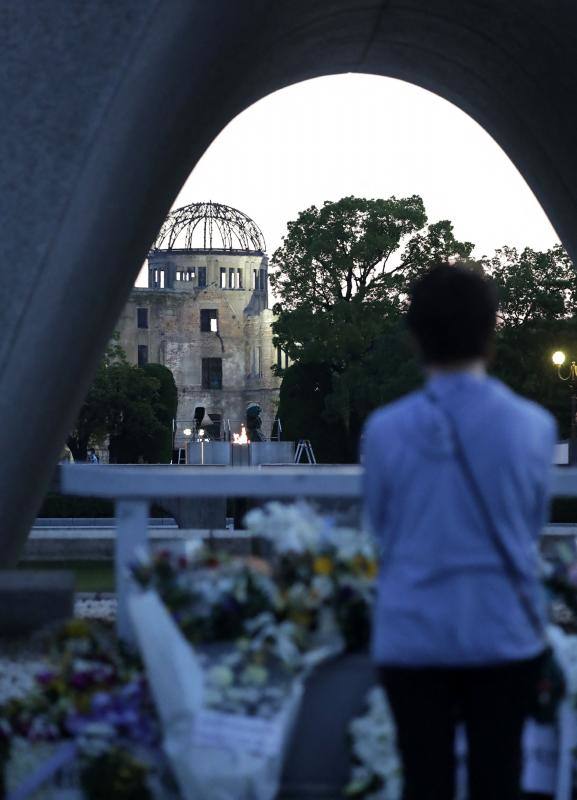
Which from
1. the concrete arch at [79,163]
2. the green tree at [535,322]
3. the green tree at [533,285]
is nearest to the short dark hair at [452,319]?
the concrete arch at [79,163]

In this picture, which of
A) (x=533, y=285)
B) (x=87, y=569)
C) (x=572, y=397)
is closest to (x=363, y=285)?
(x=533, y=285)

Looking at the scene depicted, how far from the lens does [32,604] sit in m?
6.18

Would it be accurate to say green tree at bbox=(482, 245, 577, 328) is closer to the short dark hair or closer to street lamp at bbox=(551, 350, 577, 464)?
street lamp at bbox=(551, 350, 577, 464)

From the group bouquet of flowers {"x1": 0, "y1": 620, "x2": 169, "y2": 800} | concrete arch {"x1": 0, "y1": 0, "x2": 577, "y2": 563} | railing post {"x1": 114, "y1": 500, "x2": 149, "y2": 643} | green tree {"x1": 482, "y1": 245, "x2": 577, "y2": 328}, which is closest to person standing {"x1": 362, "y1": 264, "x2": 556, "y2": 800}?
bouquet of flowers {"x1": 0, "y1": 620, "x2": 169, "y2": 800}

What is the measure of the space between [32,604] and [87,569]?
8.86 m

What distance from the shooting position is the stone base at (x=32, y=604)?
243 inches

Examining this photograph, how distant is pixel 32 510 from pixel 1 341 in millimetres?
1790

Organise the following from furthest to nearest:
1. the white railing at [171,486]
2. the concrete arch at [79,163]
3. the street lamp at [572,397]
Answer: the street lamp at [572,397], the concrete arch at [79,163], the white railing at [171,486]

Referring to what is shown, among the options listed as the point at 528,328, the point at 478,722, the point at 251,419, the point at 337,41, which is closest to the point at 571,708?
the point at 478,722

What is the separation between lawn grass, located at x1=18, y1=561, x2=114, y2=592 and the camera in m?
13.5

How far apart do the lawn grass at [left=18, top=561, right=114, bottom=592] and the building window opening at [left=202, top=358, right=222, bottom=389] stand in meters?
74.4

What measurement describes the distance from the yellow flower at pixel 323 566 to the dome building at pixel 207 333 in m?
83.6

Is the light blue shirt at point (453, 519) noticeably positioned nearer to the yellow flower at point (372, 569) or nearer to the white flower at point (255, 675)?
the yellow flower at point (372, 569)

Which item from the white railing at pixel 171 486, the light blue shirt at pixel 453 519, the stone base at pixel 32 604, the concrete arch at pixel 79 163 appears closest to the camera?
the light blue shirt at pixel 453 519
